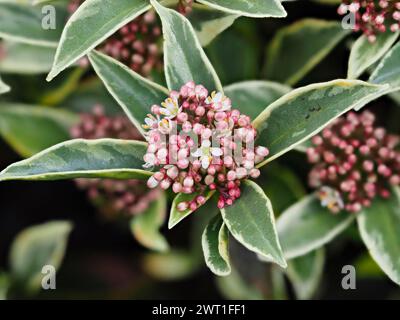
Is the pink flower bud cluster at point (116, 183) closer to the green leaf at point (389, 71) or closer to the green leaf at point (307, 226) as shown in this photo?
the green leaf at point (307, 226)

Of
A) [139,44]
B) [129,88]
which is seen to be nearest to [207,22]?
[139,44]

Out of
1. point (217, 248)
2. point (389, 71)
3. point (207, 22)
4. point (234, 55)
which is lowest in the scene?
point (217, 248)

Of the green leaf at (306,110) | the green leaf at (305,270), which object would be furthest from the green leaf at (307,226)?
the green leaf at (306,110)

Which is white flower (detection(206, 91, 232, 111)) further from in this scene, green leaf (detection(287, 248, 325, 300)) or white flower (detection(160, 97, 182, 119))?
green leaf (detection(287, 248, 325, 300))

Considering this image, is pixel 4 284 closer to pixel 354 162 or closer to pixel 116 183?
pixel 116 183

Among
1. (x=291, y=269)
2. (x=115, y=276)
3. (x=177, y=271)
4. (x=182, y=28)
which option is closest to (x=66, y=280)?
(x=115, y=276)

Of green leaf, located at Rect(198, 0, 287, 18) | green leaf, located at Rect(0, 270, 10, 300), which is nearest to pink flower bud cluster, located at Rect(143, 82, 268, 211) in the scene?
green leaf, located at Rect(198, 0, 287, 18)
